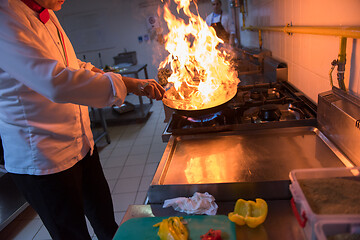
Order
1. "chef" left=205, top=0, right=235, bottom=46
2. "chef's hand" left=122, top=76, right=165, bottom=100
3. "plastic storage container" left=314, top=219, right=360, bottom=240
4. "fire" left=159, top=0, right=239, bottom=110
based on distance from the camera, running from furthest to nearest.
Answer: "chef" left=205, top=0, right=235, bottom=46
"fire" left=159, top=0, right=239, bottom=110
"chef's hand" left=122, top=76, right=165, bottom=100
"plastic storage container" left=314, top=219, right=360, bottom=240

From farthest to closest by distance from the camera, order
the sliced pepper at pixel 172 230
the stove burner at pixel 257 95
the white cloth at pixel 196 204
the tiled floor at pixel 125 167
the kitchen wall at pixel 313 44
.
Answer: the tiled floor at pixel 125 167 < the stove burner at pixel 257 95 < the kitchen wall at pixel 313 44 < the white cloth at pixel 196 204 < the sliced pepper at pixel 172 230

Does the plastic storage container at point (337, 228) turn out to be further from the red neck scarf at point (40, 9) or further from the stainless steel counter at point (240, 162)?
the red neck scarf at point (40, 9)

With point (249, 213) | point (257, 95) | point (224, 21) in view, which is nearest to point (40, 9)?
point (249, 213)

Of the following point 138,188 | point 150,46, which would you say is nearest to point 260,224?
point 138,188

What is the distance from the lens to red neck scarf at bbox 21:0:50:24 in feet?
3.60

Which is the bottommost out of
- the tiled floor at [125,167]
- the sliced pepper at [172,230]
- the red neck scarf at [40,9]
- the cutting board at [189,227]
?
the tiled floor at [125,167]

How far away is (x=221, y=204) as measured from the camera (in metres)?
0.90

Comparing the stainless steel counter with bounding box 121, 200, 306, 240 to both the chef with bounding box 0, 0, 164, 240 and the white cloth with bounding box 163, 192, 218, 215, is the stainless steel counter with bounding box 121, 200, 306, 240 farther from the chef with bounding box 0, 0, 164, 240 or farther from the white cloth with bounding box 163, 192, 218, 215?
the chef with bounding box 0, 0, 164, 240

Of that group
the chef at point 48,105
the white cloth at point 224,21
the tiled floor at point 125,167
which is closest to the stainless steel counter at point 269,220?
the chef at point 48,105

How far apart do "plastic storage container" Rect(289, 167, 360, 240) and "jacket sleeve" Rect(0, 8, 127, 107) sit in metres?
0.79

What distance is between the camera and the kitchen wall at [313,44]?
1.08 metres

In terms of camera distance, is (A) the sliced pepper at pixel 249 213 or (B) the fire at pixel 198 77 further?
(B) the fire at pixel 198 77

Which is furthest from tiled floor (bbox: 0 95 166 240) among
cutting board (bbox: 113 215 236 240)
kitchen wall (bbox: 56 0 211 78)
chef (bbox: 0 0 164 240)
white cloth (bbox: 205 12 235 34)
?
kitchen wall (bbox: 56 0 211 78)

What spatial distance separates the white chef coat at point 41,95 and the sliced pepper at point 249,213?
0.64 m
